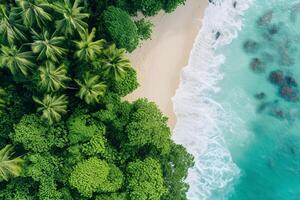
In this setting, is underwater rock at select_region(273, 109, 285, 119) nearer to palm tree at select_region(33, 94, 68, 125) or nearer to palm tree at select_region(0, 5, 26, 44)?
palm tree at select_region(33, 94, 68, 125)

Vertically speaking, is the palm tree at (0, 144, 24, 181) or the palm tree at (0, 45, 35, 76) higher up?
the palm tree at (0, 45, 35, 76)

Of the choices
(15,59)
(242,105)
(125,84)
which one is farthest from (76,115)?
(242,105)

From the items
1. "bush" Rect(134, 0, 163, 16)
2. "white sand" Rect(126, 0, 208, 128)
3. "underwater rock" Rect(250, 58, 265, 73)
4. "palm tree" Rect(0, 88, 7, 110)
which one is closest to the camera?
"palm tree" Rect(0, 88, 7, 110)

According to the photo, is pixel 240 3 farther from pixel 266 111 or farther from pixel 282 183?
pixel 282 183

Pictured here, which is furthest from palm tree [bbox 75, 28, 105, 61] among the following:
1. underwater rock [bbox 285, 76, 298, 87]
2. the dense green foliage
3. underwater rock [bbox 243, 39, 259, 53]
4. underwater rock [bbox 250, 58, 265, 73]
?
underwater rock [bbox 285, 76, 298, 87]

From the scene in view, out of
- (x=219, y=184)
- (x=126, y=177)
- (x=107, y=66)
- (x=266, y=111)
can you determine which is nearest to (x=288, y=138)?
(x=266, y=111)
